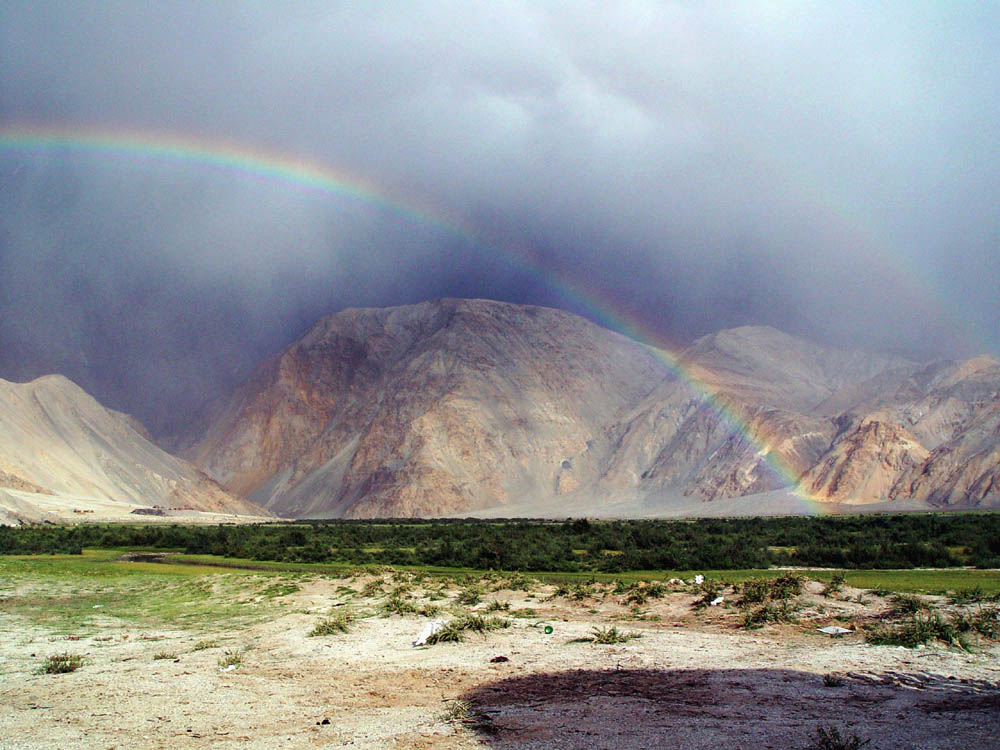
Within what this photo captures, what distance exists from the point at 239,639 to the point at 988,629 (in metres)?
14.4

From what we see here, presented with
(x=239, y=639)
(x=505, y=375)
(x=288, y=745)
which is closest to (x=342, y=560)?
(x=239, y=639)

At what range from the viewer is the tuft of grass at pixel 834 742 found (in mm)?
6762

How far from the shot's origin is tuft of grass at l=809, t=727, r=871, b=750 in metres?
6.76

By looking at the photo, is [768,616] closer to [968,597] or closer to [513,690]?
[968,597]

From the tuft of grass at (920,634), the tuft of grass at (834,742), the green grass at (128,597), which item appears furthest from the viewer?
the green grass at (128,597)

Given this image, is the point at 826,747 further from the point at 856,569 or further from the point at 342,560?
the point at 342,560

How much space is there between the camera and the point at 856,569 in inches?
1022

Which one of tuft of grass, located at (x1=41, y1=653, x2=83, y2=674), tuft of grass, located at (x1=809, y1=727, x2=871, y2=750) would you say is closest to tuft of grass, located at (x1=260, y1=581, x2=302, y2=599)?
tuft of grass, located at (x1=41, y1=653, x2=83, y2=674)

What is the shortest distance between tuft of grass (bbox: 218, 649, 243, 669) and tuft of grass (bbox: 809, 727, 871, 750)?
9.81m

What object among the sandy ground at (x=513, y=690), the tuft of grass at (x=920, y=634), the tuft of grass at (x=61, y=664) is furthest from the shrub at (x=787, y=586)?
the tuft of grass at (x=61, y=664)

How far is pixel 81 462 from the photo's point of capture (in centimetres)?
10819

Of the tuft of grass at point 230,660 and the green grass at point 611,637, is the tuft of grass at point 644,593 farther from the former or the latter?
the tuft of grass at point 230,660

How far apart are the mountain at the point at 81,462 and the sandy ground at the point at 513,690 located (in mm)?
76294

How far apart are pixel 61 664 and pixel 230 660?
2787 millimetres
